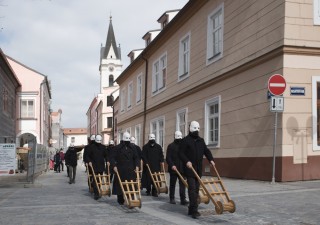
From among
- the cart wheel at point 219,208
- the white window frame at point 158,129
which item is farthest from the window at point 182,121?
the cart wheel at point 219,208

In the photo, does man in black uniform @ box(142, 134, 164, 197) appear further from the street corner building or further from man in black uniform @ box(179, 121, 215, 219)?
man in black uniform @ box(179, 121, 215, 219)

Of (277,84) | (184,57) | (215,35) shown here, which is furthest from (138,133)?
(277,84)

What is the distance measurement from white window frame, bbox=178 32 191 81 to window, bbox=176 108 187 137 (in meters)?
1.66

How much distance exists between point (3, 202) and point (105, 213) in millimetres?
3603

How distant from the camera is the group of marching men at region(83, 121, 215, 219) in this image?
8367 millimetres

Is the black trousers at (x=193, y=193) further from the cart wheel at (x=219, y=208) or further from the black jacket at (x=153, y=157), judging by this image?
the black jacket at (x=153, y=157)

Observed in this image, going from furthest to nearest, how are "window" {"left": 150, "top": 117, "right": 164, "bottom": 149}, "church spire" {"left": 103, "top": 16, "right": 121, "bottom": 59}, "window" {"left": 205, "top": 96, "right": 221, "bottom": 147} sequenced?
"church spire" {"left": 103, "top": 16, "right": 121, "bottom": 59}, "window" {"left": 150, "top": 117, "right": 164, "bottom": 149}, "window" {"left": 205, "top": 96, "right": 221, "bottom": 147}

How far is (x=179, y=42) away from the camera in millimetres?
23016

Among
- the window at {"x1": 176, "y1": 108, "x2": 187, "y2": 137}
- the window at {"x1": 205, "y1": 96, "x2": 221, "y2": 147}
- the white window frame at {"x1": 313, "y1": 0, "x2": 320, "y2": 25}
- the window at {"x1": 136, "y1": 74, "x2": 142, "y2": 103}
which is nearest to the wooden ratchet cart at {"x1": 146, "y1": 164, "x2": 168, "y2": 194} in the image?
the window at {"x1": 205, "y1": 96, "x2": 221, "y2": 147}

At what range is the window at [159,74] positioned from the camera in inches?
1022

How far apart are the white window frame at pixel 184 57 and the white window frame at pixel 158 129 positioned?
4.10 meters

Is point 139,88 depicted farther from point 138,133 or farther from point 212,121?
point 212,121

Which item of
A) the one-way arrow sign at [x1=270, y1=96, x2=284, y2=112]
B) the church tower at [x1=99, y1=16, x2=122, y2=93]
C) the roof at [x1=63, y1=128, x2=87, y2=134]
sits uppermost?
the church tower at [x1=99, y1=16, x2=122, y2=93]

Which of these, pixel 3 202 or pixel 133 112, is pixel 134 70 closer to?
pixel 133 112
